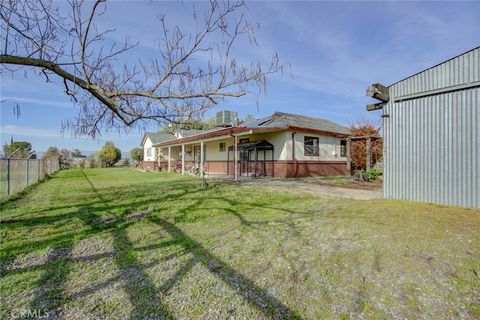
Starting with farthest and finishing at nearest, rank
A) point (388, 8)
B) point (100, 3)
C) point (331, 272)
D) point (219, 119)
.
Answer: point (219, 119) → point (388, 8) → point (100, 3) → point (331, 272)

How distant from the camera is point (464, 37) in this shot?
29.1 ft

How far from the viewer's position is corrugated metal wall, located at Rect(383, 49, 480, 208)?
557 cm

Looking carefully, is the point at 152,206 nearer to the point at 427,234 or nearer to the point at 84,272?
the point at 84,272

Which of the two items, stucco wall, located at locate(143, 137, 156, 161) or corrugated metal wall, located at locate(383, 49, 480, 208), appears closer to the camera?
corrugated metal wall, located at locate(383, 49, 480, 208)

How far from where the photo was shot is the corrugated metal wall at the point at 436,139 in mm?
5566

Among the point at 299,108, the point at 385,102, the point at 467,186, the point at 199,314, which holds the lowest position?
the point at 199,314

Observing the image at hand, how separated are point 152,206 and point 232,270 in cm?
442

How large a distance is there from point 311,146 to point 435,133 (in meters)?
9.56

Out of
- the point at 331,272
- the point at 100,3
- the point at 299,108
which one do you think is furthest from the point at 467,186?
the point at 299,108

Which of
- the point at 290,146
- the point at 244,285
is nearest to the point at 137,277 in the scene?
the point at 244,285

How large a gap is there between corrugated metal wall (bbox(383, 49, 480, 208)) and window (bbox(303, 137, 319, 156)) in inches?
321

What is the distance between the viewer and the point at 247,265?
3.07m

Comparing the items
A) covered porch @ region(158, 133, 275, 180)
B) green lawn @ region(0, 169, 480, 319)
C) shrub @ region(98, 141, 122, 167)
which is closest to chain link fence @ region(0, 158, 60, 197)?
green lawn @ region(0, 169, 480, 319)

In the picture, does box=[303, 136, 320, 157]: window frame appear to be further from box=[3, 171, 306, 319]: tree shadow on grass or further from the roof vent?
box=[3, 171, 306, 319]: tree shadow on grass
